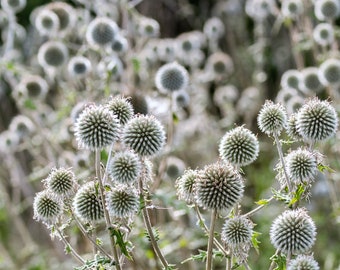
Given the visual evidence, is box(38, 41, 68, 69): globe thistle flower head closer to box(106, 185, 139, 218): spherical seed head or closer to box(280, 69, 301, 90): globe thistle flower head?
box(280, 69, 301, 90): globe thistle flower head

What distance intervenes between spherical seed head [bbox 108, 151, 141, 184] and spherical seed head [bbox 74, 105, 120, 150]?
0.11 m

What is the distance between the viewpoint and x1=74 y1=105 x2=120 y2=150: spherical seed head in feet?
9.14

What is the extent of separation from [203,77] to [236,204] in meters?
4.95

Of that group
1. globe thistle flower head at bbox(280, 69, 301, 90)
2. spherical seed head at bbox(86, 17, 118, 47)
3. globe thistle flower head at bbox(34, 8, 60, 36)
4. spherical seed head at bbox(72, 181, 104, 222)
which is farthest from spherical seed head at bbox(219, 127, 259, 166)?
globe thistle flower head at bbox(34, 8, 60, 36)

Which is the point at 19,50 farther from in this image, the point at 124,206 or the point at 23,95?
the point at 124,206

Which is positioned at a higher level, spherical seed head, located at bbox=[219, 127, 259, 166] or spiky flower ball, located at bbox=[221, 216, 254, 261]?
spherical seed head, located at bbox=[219, 127, 259, 166]

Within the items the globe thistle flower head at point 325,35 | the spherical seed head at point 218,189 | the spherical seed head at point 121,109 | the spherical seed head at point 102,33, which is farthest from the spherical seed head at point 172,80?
the spherical seed head at point 218,189

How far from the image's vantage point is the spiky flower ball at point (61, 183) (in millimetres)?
2924

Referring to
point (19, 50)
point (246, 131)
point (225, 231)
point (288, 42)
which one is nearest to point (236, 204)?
point (225, 231)

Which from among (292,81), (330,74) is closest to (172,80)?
(330,74)

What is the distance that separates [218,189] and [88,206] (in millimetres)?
723

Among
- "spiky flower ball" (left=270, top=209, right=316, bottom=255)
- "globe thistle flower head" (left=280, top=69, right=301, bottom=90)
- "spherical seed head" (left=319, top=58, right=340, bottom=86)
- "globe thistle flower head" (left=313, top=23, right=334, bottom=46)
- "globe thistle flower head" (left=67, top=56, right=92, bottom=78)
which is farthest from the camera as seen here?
"globe thistle flower head" (left=280, top=69, right=301, bottom=90)

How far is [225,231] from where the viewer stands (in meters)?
2.70

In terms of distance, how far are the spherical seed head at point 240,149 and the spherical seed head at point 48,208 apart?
95 centimetres
